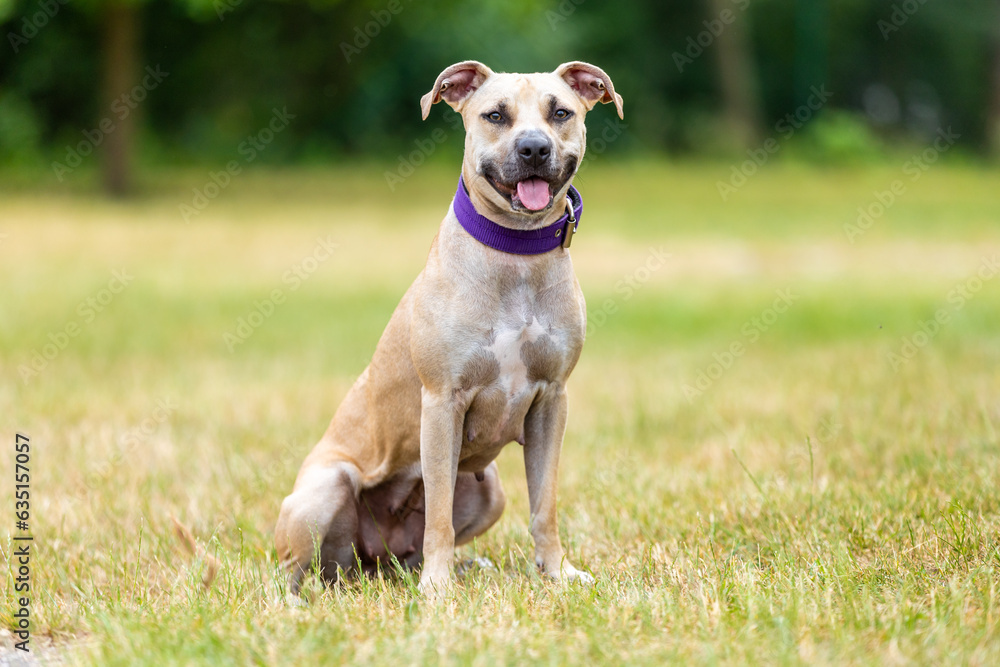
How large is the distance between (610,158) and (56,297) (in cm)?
1721

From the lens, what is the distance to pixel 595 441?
639cm

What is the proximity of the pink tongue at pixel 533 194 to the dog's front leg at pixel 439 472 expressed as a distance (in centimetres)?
68

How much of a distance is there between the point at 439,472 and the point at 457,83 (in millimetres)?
1415

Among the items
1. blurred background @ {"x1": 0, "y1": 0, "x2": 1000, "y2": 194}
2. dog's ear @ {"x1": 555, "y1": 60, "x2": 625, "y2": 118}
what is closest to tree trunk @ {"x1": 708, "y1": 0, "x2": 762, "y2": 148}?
blurred background @ {"x1": 0, "y1": 0, "x2": 1000, "y2": 194}

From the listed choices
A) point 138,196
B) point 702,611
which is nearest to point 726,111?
point 138,196

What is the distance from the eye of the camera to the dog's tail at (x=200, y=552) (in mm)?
3707

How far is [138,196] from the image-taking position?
18.1 m
